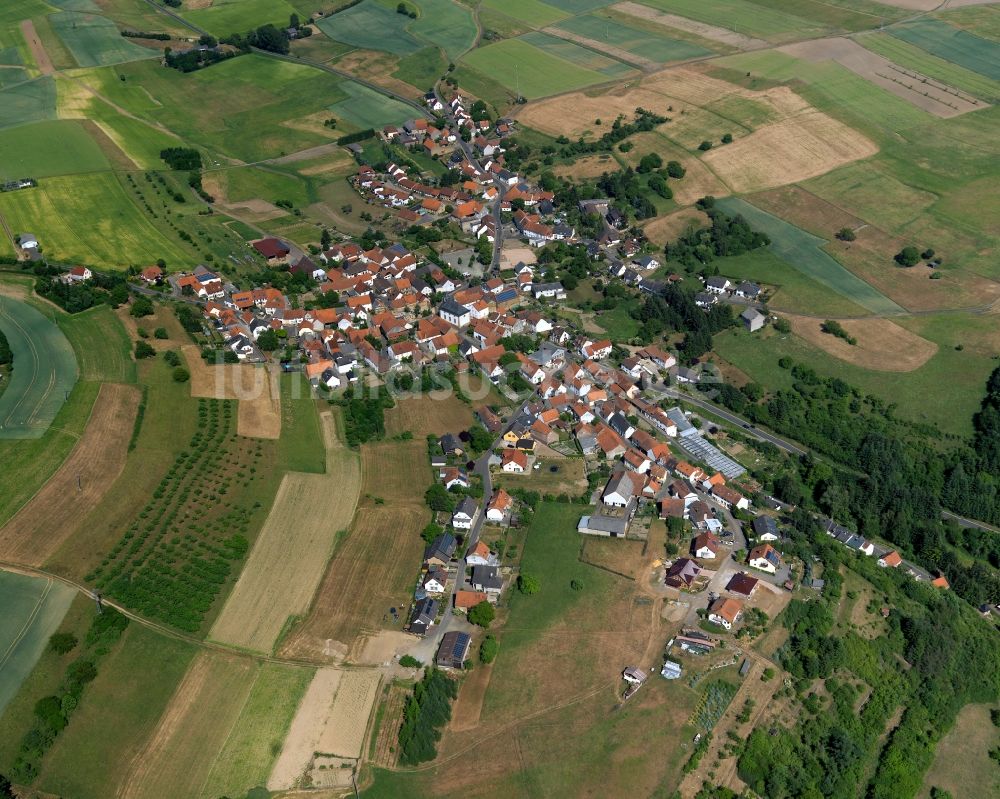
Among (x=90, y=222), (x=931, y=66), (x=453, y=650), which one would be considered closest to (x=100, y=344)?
(x=90, y=222)

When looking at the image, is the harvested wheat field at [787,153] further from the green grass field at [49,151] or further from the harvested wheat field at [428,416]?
the green grass field at [49,151]

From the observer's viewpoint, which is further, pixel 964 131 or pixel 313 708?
pixel 964 131

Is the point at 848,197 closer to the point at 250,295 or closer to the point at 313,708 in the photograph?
the point at 250,295

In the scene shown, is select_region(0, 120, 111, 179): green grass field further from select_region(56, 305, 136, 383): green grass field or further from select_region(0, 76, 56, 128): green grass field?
select_region(56, 305, 136, 383): green grass field

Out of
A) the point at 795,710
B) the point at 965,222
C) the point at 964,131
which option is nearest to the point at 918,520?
the point at 795,710

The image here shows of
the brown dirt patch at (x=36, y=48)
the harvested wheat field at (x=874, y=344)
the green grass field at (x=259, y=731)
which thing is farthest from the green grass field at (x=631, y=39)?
the green grass field at (x=259, y=731)

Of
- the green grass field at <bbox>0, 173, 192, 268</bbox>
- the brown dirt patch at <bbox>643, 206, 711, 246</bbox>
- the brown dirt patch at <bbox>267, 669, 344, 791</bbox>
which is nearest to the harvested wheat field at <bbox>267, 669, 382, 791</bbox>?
the brown dirt patch at <bbox>267, 669, 344, 791</bbox>
